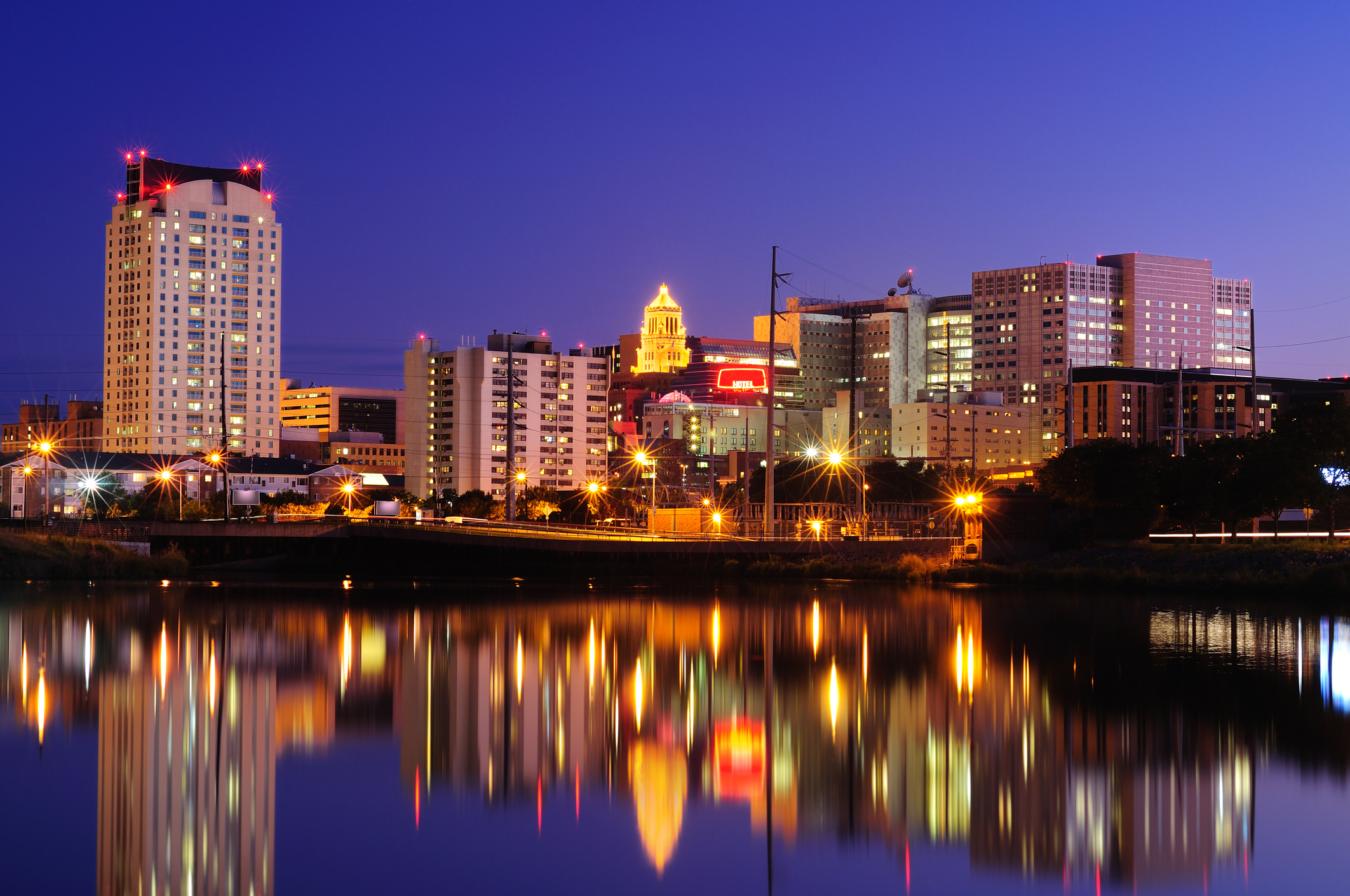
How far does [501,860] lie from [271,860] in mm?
2309

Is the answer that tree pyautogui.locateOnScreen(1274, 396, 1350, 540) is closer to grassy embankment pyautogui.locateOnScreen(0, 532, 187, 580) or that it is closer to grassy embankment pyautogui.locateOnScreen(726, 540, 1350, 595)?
grassy embankment pyautogui.locateOnScreen(726, 540, 1350, 595)

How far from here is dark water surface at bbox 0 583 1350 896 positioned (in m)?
13.4

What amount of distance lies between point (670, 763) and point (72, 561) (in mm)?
49706

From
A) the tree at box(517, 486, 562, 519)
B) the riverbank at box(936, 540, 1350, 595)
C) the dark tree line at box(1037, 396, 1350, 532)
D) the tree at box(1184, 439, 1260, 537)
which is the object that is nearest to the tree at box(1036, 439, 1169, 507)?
the dark tree line at box(1037, 396, 1350, 532)

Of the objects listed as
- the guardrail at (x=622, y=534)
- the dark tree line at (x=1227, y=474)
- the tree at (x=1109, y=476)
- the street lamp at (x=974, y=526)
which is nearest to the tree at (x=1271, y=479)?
the dark tree line at (x=1227, y=474)

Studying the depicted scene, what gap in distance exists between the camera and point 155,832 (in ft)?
47.0

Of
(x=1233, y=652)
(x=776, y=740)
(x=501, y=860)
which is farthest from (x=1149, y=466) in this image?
(x=501, y=860)

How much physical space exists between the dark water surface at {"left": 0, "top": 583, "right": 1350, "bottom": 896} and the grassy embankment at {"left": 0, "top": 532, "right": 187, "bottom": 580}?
26797mm

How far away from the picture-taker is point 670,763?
17.9 m

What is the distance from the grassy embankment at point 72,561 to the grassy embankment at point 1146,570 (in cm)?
2740

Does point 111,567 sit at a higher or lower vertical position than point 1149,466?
lower

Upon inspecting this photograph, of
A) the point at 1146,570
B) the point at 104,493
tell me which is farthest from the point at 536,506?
the point at 1146,570

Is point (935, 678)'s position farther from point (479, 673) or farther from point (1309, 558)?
point (1309, 558)

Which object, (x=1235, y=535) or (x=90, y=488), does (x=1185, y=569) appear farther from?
(x=90, y=488)
